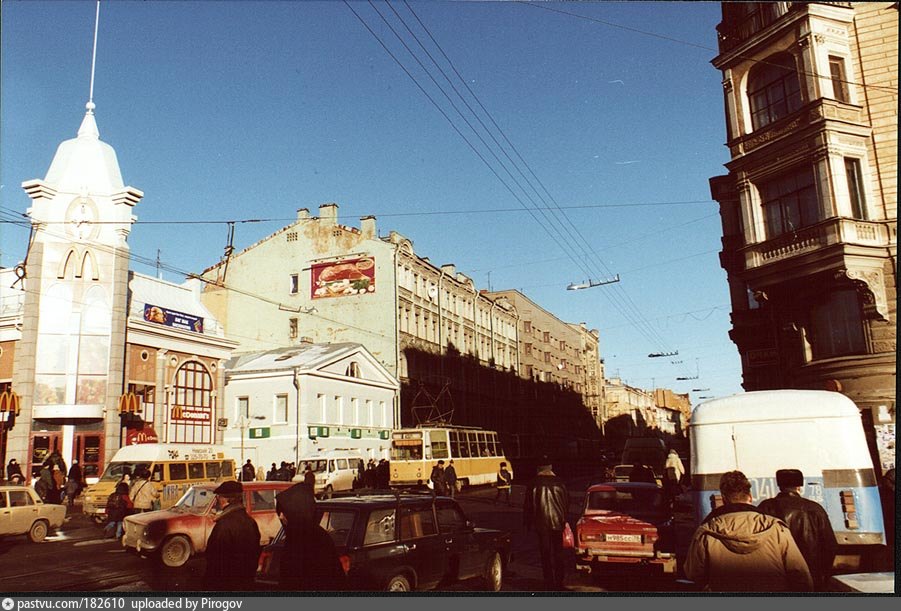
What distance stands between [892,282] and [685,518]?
32.3ft

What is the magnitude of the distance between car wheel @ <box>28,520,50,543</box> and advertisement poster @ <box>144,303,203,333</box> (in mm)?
16752

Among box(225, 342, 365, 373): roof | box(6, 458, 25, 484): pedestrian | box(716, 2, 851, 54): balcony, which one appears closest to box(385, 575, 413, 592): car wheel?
box(716, 2, 851, 54): balcony

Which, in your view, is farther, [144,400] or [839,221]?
[144,400]

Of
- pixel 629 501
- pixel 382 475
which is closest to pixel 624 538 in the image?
pixel 629 501

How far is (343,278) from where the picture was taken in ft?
158

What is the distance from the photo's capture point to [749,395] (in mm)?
10438

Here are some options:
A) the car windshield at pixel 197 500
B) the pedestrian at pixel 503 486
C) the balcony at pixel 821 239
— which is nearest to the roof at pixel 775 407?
the balcony at pixel 821 239

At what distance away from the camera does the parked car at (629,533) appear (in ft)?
33.5

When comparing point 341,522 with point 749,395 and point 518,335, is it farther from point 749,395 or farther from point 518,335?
point 518,335

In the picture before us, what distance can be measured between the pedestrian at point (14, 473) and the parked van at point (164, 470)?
4.00m

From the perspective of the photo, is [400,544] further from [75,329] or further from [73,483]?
[75,329]

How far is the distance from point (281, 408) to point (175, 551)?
2675cm

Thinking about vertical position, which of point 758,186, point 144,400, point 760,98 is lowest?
point 144,400

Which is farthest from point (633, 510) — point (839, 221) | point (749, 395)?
point (839, 221)
